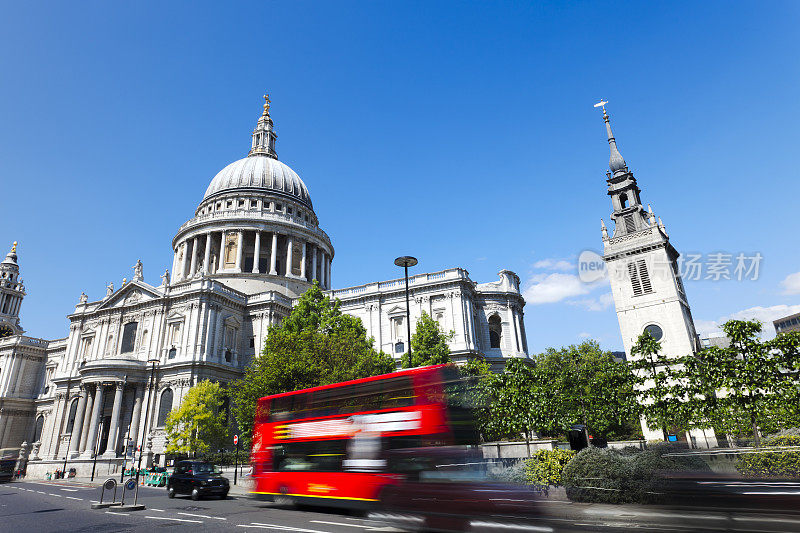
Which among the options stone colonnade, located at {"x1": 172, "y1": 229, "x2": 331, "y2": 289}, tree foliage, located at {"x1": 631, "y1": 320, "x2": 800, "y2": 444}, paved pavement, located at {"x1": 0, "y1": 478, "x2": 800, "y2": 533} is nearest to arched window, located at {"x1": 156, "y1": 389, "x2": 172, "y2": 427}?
stone colonnade, located at {"x1": 172, "y1": 229, "x2": 331, "y2": 289}

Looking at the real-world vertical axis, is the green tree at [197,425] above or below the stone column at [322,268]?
below

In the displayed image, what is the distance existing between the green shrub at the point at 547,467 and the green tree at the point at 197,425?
1137 inches

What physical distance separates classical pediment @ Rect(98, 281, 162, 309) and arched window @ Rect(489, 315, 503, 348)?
37123mm

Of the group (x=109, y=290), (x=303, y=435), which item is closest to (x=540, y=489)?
(x=303, y=435)

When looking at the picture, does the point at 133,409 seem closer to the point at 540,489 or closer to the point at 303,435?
the point at 303,435

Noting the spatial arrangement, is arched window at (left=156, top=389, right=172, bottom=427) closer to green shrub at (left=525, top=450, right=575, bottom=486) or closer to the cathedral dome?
the cathedral dome

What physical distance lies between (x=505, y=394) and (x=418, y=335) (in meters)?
10.2

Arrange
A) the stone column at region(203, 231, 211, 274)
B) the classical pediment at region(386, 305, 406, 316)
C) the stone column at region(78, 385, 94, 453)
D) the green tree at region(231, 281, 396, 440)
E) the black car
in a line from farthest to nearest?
1. the stone column at region(203, 231, 211, 274)
2. the classical pediment at region(386, 305, 406, 316)
3. the stone column at region(78, 385, 94, 453)
4. the green tree at region(231, 281, 396, 440)
5. the black car

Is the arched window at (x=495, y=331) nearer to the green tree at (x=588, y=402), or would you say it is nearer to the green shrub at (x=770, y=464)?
the green tree at (x=588, y=402)

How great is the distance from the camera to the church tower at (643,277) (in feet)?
140

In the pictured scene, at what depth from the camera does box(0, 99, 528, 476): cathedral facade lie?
4425cm

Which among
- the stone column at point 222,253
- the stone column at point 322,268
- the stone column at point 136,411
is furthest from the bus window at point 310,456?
the stone column at point 322,268

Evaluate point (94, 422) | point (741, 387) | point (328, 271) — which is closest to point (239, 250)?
point (328, 271)

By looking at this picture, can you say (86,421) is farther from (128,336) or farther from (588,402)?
(588,402)
